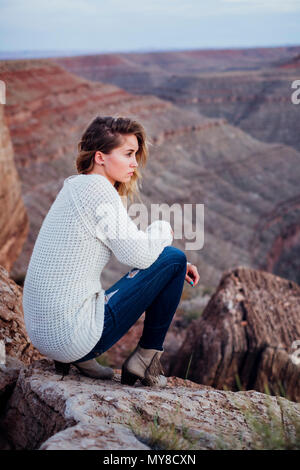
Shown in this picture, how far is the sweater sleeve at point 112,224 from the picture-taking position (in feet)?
6.80

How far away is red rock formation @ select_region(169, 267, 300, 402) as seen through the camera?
4.09m

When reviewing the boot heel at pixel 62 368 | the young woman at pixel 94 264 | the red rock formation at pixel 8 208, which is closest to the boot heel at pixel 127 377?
the young woman at pixel 94 264

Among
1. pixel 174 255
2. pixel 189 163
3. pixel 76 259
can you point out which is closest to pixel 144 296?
pixel 174 255

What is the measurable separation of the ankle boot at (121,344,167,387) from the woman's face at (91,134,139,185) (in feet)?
3.10

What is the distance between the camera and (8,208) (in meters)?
8.86

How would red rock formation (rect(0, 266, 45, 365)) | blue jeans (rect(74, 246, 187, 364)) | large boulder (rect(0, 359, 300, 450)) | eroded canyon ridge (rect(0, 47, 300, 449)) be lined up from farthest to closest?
1. red rock formation (rect(0, 266, 45, 365))
2. blue jeans (rect(74, 246, 187, 364))
3. eroded canyon ridge (rect(0, 47, 300, 449))
4. large boulder (rect(0, 359, 300, 450))

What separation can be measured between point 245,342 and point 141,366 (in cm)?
208

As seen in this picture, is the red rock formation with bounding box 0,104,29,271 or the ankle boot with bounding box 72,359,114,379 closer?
the ankle boot with bounding box 72,359,114,379

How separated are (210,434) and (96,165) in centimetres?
138

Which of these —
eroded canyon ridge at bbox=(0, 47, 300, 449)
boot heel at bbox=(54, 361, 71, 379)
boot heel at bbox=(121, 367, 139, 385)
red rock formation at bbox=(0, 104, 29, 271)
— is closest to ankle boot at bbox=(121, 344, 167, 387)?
boot heel at bbox=(121, 367, 139, 385)

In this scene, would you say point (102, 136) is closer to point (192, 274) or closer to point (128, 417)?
point (192, 274)

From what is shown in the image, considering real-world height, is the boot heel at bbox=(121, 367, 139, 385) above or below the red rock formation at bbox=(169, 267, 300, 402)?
above

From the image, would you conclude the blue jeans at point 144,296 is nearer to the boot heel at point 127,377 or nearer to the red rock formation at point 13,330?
the boot heel at point 127,377

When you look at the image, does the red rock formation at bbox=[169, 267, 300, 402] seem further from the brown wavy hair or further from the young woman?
the brown wavy hair
